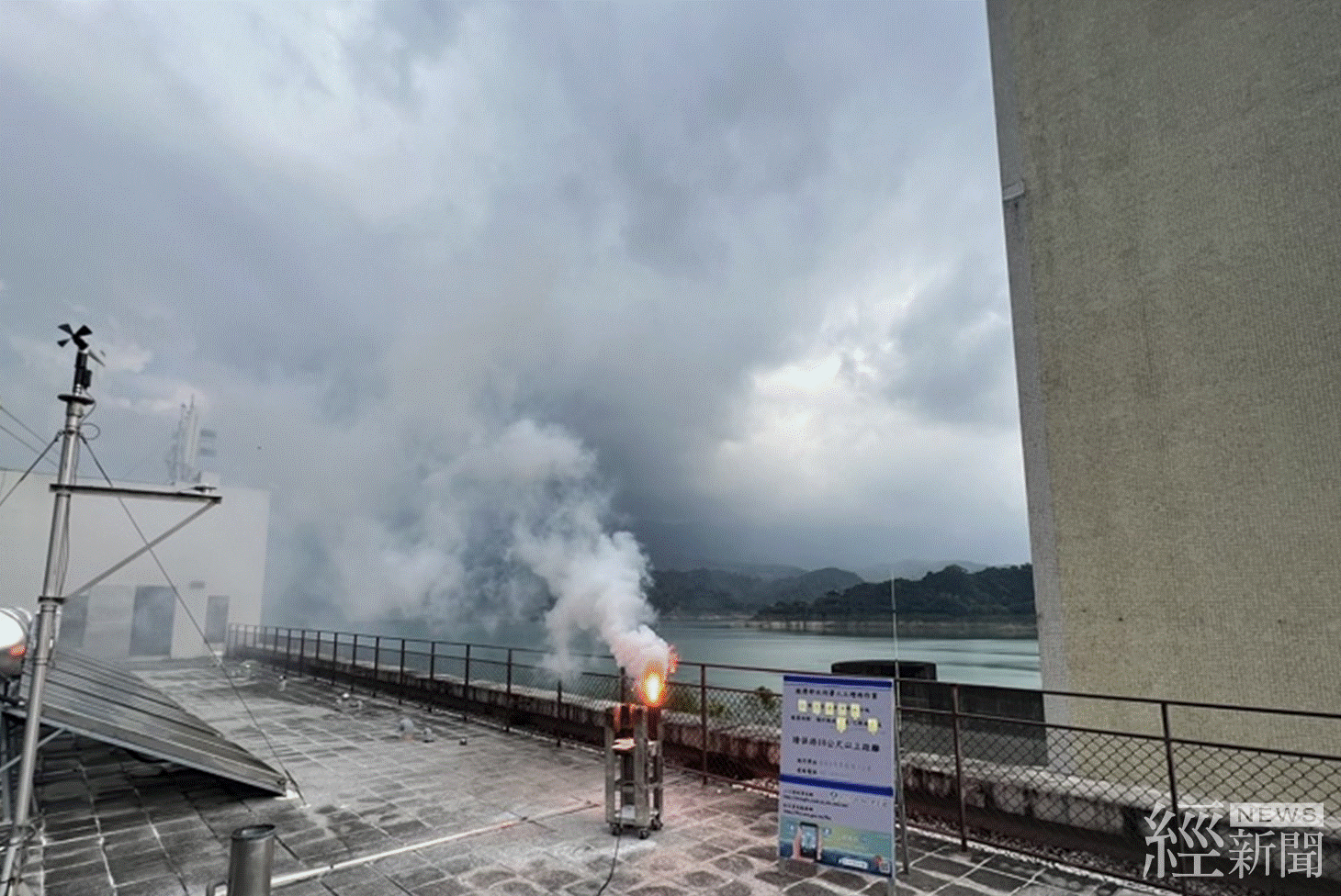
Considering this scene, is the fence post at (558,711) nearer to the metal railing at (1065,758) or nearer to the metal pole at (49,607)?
the metal railing at (1065,758)

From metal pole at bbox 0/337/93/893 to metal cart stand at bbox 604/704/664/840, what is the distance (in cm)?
385

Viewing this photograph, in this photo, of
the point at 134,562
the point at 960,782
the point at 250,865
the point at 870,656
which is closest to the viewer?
the point at 250,865

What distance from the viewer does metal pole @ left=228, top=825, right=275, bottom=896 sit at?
3.61 m

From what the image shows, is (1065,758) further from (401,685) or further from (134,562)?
(134,562)

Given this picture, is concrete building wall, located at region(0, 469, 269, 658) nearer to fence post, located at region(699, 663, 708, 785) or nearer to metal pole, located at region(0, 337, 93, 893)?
metal pole, located at region(0, 337, 93, 893)

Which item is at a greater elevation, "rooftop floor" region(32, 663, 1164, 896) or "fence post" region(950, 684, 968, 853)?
"fence post" region(950, 684, 968, 853)

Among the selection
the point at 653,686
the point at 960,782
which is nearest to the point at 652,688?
the point at 653,686

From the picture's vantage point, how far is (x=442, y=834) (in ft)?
18.2

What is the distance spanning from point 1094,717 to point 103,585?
2957 cm

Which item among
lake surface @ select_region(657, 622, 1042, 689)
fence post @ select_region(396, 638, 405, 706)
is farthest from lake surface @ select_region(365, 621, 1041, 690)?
fence post @ select_region(396, 638, 405, 706)

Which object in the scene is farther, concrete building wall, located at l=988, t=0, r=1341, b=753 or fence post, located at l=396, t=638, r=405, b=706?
fence post, located at l=396, t=638, r=405, b=706

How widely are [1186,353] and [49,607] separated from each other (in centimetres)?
1116

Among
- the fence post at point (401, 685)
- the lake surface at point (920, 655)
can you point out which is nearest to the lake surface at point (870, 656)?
the lake surface at point (920, 655)

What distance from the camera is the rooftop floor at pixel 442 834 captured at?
456 centimetres
